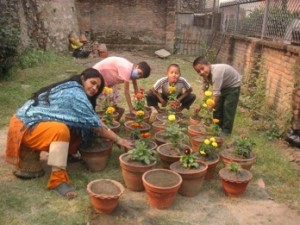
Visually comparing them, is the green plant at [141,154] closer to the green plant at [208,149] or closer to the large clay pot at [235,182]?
the green plant at [208,149]

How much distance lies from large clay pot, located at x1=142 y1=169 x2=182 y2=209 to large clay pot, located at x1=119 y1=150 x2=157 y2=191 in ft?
0.32

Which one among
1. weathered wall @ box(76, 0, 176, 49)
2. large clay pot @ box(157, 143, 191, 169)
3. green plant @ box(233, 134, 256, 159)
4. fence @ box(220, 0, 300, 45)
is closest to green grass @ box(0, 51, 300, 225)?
green plant @ box(233, 134, 256, 159)

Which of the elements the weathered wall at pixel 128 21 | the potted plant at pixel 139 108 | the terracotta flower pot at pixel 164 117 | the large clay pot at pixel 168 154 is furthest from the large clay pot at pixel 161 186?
the weathered wall at pixel 128 21

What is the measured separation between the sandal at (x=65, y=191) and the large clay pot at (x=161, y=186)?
731mm

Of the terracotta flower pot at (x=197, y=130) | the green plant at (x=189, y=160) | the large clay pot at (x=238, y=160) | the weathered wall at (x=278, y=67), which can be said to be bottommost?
the large clay pot at (x=238, y=160)

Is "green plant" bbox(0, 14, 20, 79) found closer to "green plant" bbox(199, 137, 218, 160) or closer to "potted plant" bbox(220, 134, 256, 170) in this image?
"green plant" bbox(199, 137, 218, 160)

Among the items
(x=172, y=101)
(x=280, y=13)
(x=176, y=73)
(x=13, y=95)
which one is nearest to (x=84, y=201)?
(x=172, y=101)

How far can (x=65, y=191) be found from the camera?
3.48 meters

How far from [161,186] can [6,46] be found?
19.5 ft

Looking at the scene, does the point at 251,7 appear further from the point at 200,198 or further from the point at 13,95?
the point at 200,198

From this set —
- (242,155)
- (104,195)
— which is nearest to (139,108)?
(242,155)

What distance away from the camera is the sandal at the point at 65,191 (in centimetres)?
344

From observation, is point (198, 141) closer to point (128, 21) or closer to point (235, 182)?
point (235, 182)

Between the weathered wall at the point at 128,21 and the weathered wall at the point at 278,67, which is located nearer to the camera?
the weathered wall at the point at 278,67
